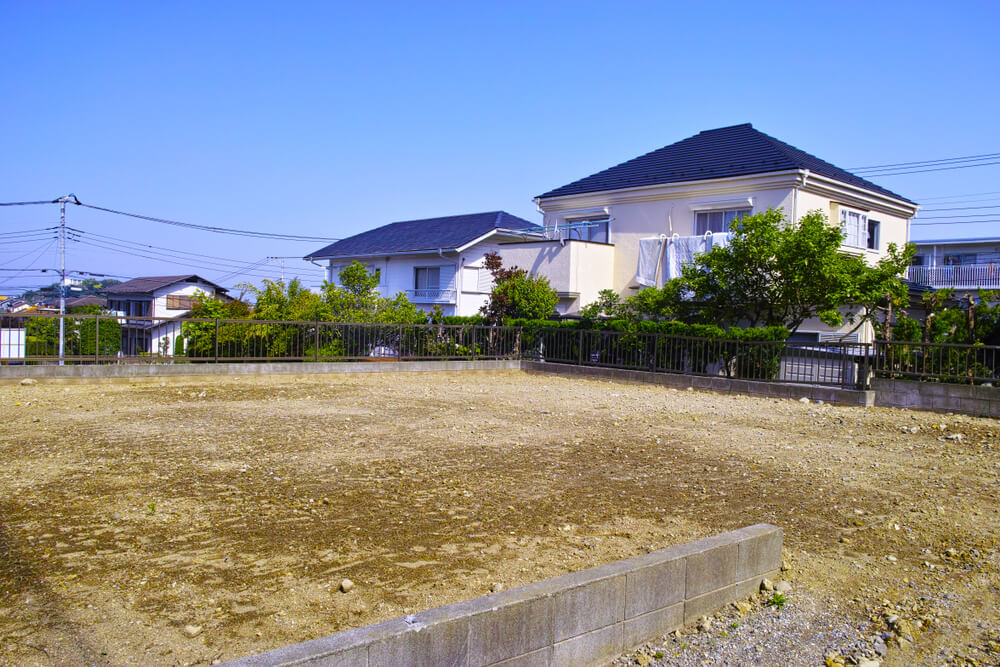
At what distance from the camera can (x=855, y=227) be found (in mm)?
22031

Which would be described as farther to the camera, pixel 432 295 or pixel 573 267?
pixel 432 295

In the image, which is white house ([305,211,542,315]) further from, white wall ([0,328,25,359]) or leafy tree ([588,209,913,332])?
white wall ([0,328,25,359])

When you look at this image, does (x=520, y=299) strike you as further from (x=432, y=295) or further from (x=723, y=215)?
(x=432, y=295)

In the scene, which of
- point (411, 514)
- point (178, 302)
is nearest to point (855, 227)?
point (411, 514)

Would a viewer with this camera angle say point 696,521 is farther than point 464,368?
No

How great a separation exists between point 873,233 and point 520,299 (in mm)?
11899

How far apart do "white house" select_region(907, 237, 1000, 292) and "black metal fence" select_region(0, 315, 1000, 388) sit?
57.9ft

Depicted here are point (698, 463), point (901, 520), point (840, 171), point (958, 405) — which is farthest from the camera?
point (840, 171)

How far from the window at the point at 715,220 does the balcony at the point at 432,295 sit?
1180cm

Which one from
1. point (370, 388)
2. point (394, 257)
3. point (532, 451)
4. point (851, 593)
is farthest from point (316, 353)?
point (394, 257)

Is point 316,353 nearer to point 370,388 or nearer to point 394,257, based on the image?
point 370,388

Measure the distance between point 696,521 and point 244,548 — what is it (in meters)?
3.17

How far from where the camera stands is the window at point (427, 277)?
31.6m

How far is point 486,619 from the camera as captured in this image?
305 cm
